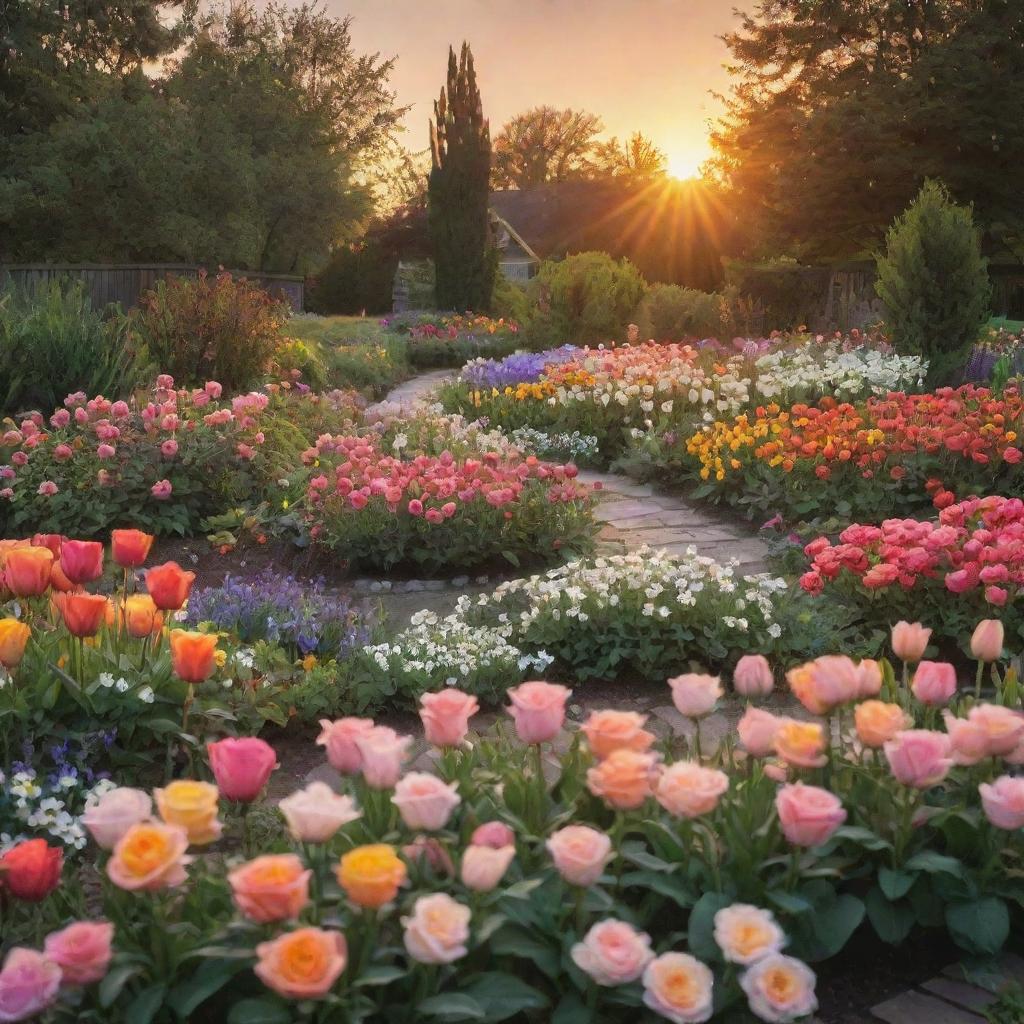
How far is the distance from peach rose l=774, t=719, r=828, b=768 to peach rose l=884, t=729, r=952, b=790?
0.13 meters

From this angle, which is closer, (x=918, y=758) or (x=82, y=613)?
(x=918, y=758)

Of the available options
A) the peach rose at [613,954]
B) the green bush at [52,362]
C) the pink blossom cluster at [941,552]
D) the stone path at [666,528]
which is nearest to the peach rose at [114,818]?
the peach rose at [613,954]

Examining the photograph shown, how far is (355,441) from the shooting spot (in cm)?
667

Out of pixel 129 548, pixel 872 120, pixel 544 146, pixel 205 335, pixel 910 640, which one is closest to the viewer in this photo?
pixel 910 640

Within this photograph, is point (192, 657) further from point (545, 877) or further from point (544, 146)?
point (544, 146)

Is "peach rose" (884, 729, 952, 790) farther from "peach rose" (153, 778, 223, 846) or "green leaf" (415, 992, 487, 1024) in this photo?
"peach rose" (153, 778, 223, 846)

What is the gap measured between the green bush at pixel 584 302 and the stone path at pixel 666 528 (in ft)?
27.9

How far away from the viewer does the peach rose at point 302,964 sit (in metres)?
1.51

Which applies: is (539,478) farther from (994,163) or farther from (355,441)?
(994,163)

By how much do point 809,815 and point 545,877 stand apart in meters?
0.51

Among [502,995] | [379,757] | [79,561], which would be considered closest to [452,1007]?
[502,995]

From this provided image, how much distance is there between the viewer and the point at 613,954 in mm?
1643

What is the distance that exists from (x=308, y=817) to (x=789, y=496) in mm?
5518

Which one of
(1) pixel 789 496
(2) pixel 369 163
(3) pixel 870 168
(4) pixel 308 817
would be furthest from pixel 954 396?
(2) pixel 369 163
